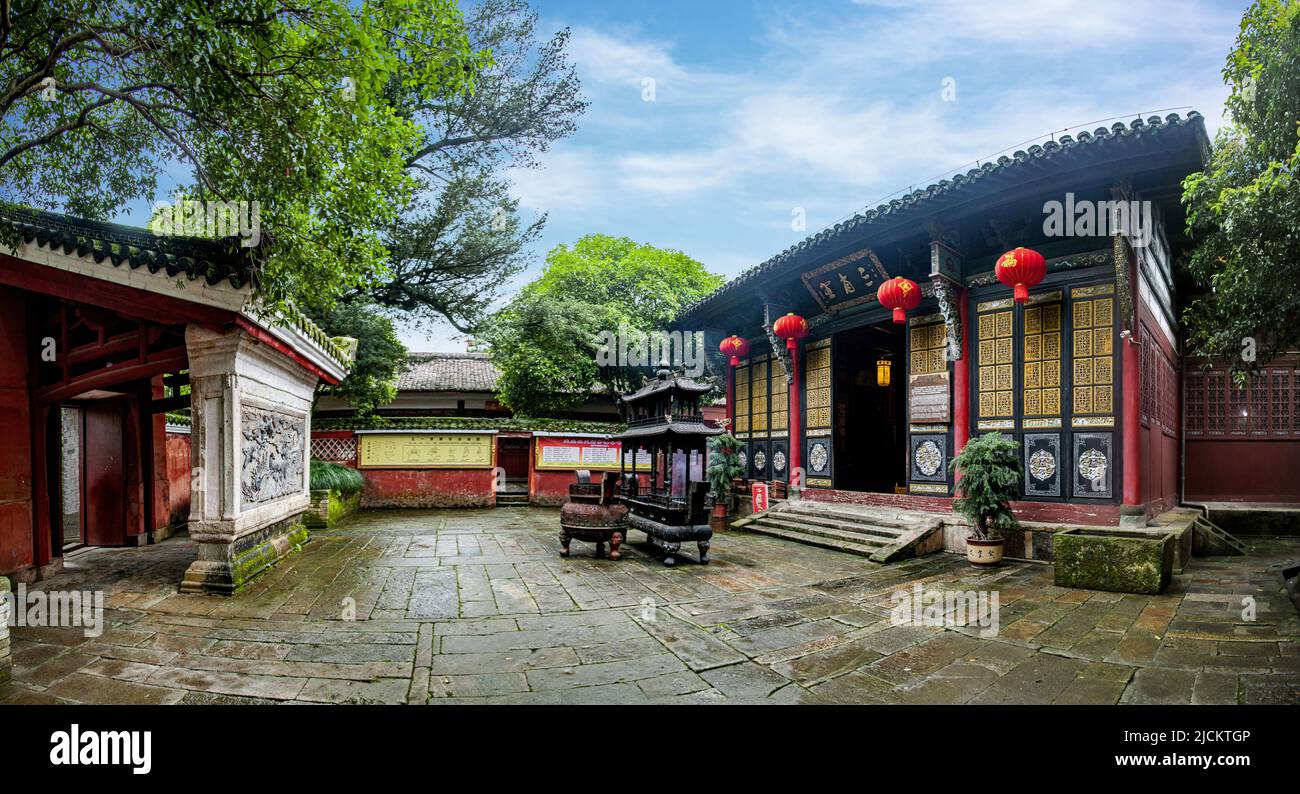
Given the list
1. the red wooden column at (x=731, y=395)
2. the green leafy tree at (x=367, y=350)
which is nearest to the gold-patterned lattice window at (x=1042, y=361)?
the red wooden column at (x=731, y=395)

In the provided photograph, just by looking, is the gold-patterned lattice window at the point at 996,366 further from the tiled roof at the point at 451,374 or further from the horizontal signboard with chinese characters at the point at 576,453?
the tiled roof at the point at 451,374

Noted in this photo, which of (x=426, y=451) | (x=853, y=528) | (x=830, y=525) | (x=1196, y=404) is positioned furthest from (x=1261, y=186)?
(x=426, y=451)

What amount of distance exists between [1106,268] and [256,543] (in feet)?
33.8

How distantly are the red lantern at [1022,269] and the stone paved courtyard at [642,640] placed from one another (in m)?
3.30

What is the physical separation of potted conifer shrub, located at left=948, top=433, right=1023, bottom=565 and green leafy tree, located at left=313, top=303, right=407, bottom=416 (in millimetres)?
11423

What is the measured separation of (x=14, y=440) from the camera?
230 inches

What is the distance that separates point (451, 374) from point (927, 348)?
651 inches

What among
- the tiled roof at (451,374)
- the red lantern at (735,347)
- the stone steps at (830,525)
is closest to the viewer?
the stone steps at (830,525)

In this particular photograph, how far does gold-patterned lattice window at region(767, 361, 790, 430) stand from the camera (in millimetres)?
11641

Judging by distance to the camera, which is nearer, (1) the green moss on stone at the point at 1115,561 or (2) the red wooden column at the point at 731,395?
(1) the green moss on stone at the point at 1115,561

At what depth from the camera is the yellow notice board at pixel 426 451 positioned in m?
13.8

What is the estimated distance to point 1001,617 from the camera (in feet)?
16.0
